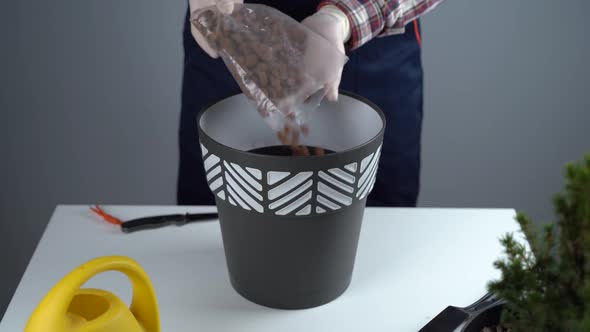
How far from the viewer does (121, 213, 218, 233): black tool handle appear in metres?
0.88

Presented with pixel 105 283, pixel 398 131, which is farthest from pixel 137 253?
pixel 398 131

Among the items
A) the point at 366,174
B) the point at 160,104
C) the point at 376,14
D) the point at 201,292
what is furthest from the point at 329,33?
the point at 160,104

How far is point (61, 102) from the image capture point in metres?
1.67

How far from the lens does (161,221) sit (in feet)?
2.93

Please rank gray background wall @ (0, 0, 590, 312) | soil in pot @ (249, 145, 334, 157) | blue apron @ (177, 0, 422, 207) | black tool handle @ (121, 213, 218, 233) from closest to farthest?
soil in pot @ (249, 145, 334, 157)
black tool handle @ (121, 213, 218, 233)
blue apron @ (177, 0, 422, 207)
gray background wall @ (0, 0, 590, 312)

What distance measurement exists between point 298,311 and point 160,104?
1.01 metres

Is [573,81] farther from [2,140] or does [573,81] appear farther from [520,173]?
[2,140]

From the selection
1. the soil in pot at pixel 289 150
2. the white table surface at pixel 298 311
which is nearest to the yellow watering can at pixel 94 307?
the white table surface at pixel 298 311

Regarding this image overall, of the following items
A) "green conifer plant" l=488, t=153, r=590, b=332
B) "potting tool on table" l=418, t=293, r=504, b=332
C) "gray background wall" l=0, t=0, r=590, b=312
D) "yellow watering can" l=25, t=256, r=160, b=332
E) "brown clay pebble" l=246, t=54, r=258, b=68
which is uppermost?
"brown clay pebble" l=246, t=54, r=258, b=68

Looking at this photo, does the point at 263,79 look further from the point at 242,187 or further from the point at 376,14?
the point at 376,14

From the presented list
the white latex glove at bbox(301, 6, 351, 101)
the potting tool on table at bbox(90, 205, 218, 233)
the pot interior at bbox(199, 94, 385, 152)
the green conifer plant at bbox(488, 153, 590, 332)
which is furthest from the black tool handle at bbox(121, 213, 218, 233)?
the green conifer plant at bbox(488, 153, 590, 332)

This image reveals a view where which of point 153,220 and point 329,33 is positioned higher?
point 329,33

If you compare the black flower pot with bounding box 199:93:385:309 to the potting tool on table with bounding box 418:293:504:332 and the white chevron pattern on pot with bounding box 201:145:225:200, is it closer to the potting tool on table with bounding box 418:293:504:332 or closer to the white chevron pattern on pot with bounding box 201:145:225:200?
the white chevron pattern on pot with bounding box 201:145:225:200

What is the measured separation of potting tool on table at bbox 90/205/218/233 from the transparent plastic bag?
0.20 metres
